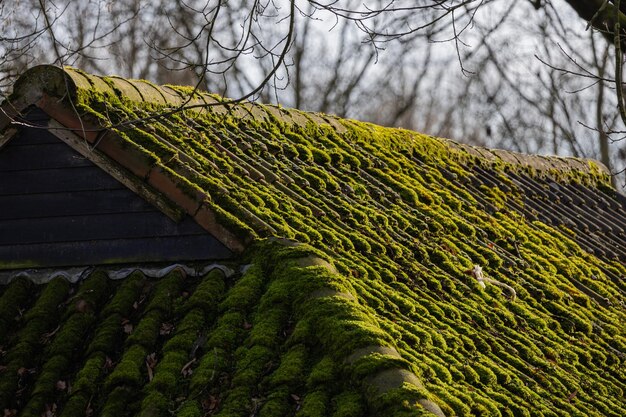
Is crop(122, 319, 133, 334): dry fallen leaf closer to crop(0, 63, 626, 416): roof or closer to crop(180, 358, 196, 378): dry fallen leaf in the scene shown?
crop(0, 63, 626, 416): roof

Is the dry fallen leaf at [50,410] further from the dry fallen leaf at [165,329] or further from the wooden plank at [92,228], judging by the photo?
the wooden plank at [92,228]

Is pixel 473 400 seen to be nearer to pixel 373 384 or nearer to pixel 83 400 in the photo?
pixel 373 384

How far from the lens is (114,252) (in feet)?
21.4

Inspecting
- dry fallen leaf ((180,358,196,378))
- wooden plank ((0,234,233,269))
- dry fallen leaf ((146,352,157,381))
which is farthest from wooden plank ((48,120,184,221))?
dry fallen leaf ((180,358,196,378))

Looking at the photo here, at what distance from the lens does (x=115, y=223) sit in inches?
259

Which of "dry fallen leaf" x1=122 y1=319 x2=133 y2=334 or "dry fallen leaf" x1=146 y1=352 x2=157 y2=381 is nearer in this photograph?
"dry fallen leaf" x1=146 y1=352 x2=157 y2=381

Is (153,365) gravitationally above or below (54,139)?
below

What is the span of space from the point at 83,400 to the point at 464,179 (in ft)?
19.2

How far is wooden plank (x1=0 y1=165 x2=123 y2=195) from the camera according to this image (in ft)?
22.0

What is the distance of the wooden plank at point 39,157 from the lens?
6.75 metres

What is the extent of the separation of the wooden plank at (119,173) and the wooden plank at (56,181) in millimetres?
52


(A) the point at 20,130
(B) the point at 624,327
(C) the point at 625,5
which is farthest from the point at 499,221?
(A) the point at 20,130

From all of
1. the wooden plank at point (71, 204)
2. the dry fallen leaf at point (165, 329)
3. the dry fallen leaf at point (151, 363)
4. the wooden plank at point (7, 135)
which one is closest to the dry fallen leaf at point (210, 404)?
the dry fallen leaf at point (151, 363)

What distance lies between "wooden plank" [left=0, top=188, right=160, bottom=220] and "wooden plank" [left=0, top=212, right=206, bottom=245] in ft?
0.12
